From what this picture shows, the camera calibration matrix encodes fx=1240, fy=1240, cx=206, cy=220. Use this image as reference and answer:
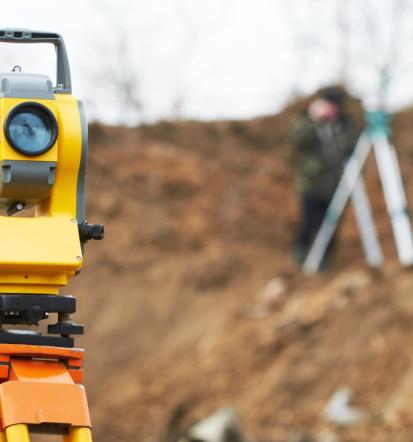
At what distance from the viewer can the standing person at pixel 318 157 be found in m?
14.6

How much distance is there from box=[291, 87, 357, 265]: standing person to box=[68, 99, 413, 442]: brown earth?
592 millimetres

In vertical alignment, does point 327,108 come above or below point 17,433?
above

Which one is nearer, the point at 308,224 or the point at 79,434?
the point at 79,434

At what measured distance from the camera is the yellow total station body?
13.7 feet

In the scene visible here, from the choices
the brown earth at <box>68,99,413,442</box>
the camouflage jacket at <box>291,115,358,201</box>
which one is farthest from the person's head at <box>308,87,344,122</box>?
the brown earth at <box>68,99,413,442</box>

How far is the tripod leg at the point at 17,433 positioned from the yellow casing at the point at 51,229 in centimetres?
48

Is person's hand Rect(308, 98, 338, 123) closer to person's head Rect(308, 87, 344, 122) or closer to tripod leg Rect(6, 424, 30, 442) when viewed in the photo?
person's head Rect(308, 87, 344, 122)

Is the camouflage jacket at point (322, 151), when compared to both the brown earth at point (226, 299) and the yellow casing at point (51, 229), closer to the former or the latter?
the brown earth at point (226, 299)

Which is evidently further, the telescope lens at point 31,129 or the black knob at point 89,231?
the black knob at point 89,231

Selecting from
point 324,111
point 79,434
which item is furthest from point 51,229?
point 324,111

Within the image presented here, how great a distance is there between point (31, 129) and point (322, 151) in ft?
35.0

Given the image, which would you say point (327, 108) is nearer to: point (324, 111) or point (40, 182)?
point (324, 111)

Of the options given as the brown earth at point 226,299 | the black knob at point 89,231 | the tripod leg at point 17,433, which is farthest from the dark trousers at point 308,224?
the tripod leg at point 17,433

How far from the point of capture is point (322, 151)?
14711 millimetres
